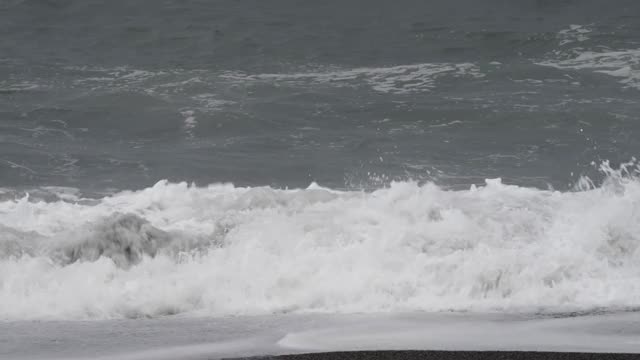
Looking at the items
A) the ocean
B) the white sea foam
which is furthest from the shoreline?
the white sea foam

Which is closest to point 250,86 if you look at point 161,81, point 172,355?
point 161,81

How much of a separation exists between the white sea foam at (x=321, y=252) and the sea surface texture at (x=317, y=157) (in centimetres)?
3

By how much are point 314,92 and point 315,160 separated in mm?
3310

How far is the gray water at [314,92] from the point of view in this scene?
44.7 ft

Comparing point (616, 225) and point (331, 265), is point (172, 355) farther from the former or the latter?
point (616, 225)

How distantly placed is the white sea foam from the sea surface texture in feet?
0.08

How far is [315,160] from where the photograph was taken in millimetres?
13828

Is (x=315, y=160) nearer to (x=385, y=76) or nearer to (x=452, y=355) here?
(x=385, y=76)

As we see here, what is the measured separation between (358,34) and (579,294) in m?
11.9

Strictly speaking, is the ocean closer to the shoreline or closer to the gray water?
the gray water

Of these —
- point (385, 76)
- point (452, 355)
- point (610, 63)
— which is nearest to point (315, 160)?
point (385, 76)

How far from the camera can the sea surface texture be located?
8.91 meters

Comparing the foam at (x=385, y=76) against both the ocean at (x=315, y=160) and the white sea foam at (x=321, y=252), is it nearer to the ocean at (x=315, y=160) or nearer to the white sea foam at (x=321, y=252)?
the ocean at (x=315, y=160)

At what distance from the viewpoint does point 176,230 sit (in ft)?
33.0
